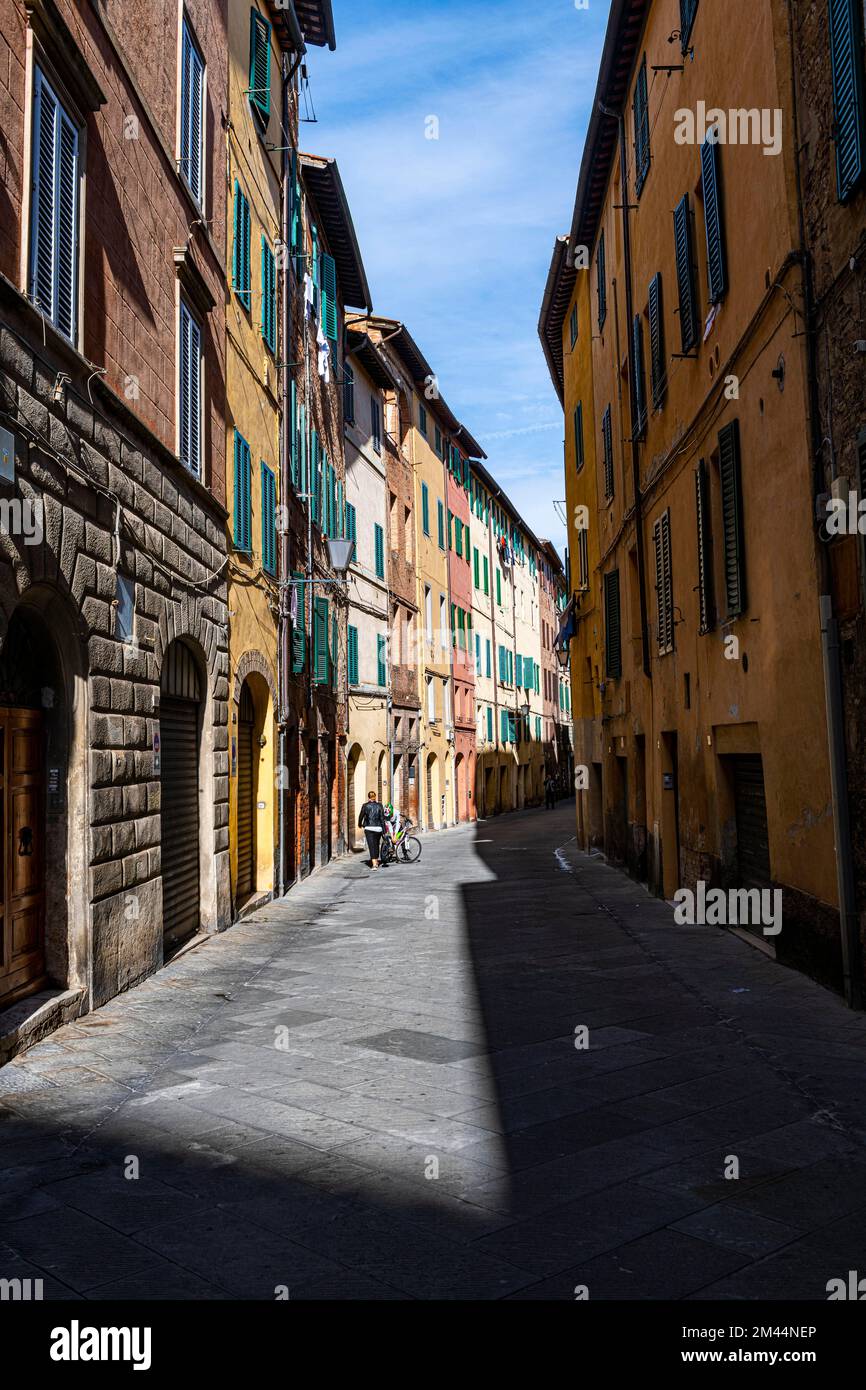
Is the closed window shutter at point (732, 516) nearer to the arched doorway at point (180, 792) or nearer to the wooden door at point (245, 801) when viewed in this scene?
the arched doorway at point (180, 792)

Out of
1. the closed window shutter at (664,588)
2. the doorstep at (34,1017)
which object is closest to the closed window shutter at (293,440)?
the closed window shutter at (664,588)

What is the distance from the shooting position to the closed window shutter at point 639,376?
1569 cm

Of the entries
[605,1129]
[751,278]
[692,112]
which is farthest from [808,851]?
[692,112]

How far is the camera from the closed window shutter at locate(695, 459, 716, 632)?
1162 centimetres

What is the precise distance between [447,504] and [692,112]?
81.1 ft

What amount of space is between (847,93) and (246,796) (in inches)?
402

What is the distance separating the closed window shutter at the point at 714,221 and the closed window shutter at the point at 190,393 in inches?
199

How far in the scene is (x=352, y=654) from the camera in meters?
24.6

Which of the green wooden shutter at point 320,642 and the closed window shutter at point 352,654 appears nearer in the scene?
the green wooden shutter at point 320,642

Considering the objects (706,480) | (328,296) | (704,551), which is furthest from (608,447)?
(704,551)

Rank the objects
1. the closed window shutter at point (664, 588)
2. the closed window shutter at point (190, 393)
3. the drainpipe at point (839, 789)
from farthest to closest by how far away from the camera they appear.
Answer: the closed window shutter at point (664, 588) → the closed window shutter at point (190, 393) → the drainpipe at point (839, 789)

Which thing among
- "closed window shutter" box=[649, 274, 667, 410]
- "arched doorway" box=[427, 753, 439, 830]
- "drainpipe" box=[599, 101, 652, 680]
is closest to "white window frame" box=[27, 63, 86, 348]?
"closed window shutter" box=[649, 274, 667, 410]

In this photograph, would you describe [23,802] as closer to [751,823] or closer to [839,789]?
A: [839,789]

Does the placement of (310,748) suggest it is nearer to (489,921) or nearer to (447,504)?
(489,921)
